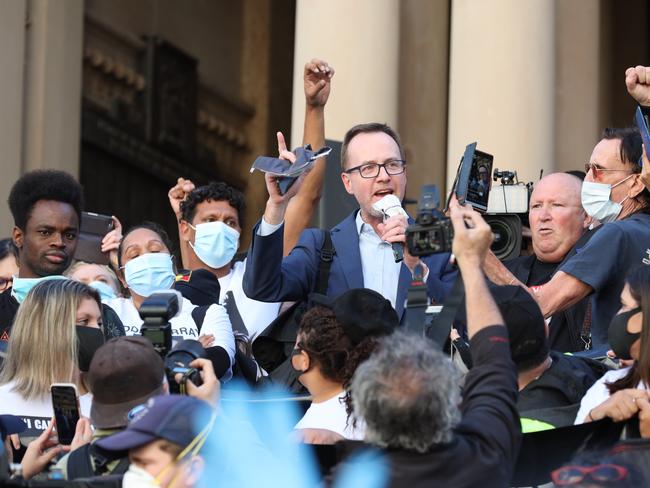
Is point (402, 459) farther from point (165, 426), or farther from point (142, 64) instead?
point (142, 64)

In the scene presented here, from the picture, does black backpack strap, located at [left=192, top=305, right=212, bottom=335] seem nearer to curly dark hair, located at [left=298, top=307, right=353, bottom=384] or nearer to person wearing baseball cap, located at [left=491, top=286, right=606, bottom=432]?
curly dark hair, located at [left=298, top=307, right=353, bottom=384]

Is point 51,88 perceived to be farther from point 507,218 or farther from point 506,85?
point 507,218

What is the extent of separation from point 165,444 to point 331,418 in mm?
1241

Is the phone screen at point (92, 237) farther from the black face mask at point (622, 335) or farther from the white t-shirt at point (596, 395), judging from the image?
the black face mask at point (622, 335)

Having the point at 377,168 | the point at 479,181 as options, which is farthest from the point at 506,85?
the point at 479,181

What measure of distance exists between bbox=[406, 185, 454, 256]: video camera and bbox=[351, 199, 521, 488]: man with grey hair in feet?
2.02

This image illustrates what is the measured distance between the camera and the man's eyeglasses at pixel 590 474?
4656 mm

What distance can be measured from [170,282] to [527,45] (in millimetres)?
4798

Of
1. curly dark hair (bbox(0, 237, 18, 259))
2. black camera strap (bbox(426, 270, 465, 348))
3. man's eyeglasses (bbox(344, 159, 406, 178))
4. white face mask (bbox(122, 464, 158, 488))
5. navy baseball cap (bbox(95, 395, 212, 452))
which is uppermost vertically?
man's eyeglasses (bbox(344, 159, 406, 178))

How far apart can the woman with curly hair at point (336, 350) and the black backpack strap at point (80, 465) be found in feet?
2.84

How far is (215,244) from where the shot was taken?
8.84 meters

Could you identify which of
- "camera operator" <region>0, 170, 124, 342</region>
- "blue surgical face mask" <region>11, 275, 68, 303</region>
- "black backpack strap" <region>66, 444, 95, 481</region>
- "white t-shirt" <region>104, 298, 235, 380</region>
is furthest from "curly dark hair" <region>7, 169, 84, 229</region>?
"black backpack strap" <region>66, 444, 95, 481</region>

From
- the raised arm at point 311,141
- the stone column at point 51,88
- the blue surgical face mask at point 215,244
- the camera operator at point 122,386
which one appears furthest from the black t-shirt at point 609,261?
the stone column at point 51,88

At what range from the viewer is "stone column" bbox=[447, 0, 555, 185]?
1195 centimetres
